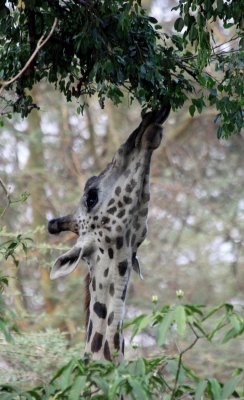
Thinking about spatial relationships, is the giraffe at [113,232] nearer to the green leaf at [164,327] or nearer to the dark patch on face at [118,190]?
the dark patch on face at [118,190]

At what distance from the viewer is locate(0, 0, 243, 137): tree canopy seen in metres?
4.38

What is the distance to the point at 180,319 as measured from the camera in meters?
2.93

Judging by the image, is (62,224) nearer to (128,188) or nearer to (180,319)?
(128,188)

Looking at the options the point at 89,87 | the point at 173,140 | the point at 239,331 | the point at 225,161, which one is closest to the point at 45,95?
the point at 173,140

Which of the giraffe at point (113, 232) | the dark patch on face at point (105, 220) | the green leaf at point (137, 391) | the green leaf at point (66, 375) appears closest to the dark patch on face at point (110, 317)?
the giraffe at point (113, 232)

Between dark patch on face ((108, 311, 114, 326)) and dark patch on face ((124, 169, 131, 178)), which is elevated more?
dark patch on face ((124, 169, 131, 178))

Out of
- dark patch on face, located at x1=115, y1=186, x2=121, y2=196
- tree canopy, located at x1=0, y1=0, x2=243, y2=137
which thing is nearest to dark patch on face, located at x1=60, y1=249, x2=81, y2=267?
dark patch on face, located at x1=115, y1=186, x2=121, y2=196

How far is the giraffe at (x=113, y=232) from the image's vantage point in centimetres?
457

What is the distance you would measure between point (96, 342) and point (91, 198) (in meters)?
0.69

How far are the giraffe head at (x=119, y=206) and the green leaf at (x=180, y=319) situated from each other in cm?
163

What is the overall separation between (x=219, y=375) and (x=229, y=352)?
53 centimetres

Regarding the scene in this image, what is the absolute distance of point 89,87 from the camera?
5.06 metres

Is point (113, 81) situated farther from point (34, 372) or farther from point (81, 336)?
point (81, 336)

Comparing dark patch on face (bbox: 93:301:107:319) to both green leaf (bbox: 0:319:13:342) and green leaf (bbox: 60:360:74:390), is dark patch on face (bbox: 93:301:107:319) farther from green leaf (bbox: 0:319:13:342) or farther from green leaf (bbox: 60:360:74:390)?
green leaf (bbox: 60:360:74:390)
